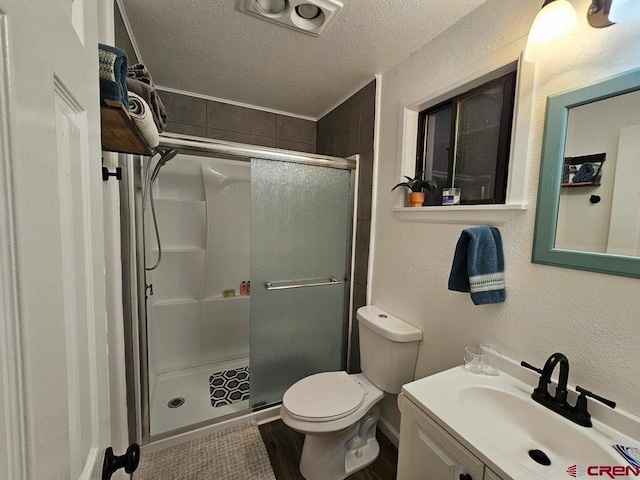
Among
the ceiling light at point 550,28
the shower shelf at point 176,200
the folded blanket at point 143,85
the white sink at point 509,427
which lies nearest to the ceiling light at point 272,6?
the folded blanket at point 143,85

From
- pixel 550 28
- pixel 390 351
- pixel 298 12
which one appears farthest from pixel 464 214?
pixel 298 12

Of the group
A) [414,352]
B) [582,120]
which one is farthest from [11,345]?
[414,352]

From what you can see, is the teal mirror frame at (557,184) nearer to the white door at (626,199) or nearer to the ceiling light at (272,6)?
the white door at (626,199)

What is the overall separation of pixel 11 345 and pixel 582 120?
1.38 m

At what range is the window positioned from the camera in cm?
120

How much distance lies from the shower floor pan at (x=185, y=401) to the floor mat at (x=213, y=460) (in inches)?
5.3

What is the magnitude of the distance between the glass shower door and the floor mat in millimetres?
255

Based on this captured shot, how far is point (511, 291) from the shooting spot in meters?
1.09

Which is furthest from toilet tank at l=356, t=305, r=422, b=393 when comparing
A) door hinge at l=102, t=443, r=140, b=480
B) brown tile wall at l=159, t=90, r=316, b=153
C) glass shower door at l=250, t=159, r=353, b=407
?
brown tile wall at l=159, t=90, r=316, b=153

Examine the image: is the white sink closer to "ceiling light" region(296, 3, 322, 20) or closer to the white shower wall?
"ceiling light" region(296, 3, 322, 20)

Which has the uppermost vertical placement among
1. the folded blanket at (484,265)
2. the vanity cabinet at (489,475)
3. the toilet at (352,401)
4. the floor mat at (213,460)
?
the folded blanket at (484,265)

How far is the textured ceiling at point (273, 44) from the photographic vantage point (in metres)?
1.25

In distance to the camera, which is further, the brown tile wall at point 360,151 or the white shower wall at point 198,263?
the white shower wall at point 198,263

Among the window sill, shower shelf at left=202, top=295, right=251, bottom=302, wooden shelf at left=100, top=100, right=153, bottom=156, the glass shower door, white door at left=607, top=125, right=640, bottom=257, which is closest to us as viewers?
wooden shelf at left=100, top=100, right=153, bottom=156
